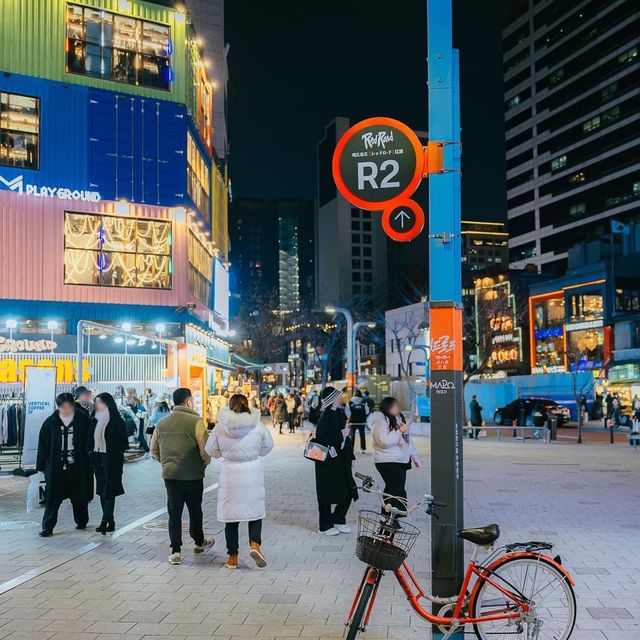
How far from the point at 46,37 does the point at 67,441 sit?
18.9 m

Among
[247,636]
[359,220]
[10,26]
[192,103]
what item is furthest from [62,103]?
[359,220]

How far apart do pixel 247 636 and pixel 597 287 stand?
53.6m

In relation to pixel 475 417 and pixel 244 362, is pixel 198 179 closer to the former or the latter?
pixel 244 362

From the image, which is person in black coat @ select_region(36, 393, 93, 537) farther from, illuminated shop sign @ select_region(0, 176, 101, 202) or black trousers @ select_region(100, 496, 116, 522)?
illuminated shop sign @ select_region(0, 176, 101, 202)

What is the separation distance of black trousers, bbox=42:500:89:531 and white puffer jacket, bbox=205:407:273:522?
9.14 ft

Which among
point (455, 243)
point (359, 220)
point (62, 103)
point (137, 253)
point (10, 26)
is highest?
point (359, 220)

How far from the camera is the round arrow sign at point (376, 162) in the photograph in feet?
18.3

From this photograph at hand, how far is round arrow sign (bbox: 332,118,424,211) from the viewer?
18.3 feet

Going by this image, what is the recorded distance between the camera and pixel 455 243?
5.31m

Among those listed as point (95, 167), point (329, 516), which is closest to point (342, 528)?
point (329, 516)

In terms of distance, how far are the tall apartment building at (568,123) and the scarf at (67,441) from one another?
229 ft

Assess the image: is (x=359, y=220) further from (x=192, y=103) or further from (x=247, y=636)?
(x=247, y=636)

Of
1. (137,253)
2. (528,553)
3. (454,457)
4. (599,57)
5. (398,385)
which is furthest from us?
(599,57)

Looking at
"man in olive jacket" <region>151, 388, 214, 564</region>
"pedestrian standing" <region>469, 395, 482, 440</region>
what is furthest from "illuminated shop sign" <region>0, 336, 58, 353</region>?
"man in olive jacket" <region>151, 388, 214, 564</region>
